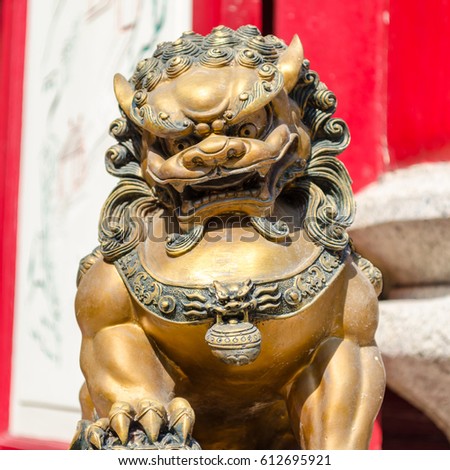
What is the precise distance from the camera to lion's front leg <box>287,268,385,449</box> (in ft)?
2.80

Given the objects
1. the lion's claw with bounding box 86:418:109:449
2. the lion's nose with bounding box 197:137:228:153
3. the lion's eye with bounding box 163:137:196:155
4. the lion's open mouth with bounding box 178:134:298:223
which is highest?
the lion's nose with bounding box 197:137:228:153

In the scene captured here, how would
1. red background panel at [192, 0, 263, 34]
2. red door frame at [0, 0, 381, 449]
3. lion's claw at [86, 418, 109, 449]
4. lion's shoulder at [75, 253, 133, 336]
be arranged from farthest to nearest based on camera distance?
1. red door frame at [0, 0, 381, 449]
2. red background panel at [192, 0, 263, 34]
3. lion's shoulder at [75, 253, 133, 336]
4. lion's claw at [86, 418, 109, 449]

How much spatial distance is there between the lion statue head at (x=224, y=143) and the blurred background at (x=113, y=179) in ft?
1.04

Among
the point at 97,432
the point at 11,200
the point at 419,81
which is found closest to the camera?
the point at 97,432

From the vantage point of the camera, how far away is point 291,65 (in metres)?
0.87

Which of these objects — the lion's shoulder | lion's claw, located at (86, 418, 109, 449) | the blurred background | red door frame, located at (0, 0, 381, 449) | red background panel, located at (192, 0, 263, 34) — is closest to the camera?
lion's claw, located at (86, 418, 109, 449)

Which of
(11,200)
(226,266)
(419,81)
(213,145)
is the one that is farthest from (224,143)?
(11,200)

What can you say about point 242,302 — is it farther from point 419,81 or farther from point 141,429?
point 419,81

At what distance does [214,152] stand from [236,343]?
0.62 feet

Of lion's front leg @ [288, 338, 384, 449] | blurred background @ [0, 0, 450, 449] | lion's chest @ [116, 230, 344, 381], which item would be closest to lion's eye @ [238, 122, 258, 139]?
lion's chest @ [116, 230, 344, 381]

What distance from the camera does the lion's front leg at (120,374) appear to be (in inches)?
31.4

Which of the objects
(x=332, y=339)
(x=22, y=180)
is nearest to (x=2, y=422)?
(x=22, y=180)

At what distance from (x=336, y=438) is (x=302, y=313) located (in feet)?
0.45

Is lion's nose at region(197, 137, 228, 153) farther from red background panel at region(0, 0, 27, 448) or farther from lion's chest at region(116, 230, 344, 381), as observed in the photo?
red background panel at region(0, 0, 27, 448)
